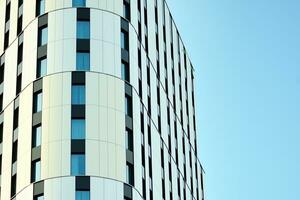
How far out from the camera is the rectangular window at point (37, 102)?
74625 mm

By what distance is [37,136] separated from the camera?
73.6m

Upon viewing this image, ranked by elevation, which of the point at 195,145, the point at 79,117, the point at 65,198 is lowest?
the point at 65,198

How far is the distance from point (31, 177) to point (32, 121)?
499 cm

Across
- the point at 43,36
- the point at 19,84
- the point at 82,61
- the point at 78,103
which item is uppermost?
the point at 43,36

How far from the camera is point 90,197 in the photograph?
232 ft

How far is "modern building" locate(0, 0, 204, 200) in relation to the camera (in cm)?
7181

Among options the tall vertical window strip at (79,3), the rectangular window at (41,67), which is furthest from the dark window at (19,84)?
the tall vertical window strip at (79,3)

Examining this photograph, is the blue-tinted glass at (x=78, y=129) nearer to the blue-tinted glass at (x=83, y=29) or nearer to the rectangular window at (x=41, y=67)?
the rectangular window at (x=41, y=67)

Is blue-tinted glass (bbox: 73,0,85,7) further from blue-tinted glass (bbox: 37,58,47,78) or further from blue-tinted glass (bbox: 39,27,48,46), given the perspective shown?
blue-tinted glass (bbox: 37,58,47,78)

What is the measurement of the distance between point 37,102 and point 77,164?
6.93m

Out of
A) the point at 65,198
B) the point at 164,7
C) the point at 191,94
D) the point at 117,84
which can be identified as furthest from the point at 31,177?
the point at 191,94

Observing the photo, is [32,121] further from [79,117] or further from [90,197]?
[90,197]

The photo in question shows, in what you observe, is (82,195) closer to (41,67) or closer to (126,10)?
(41,67)

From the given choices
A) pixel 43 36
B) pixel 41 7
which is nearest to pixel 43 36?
pixel 43 36
